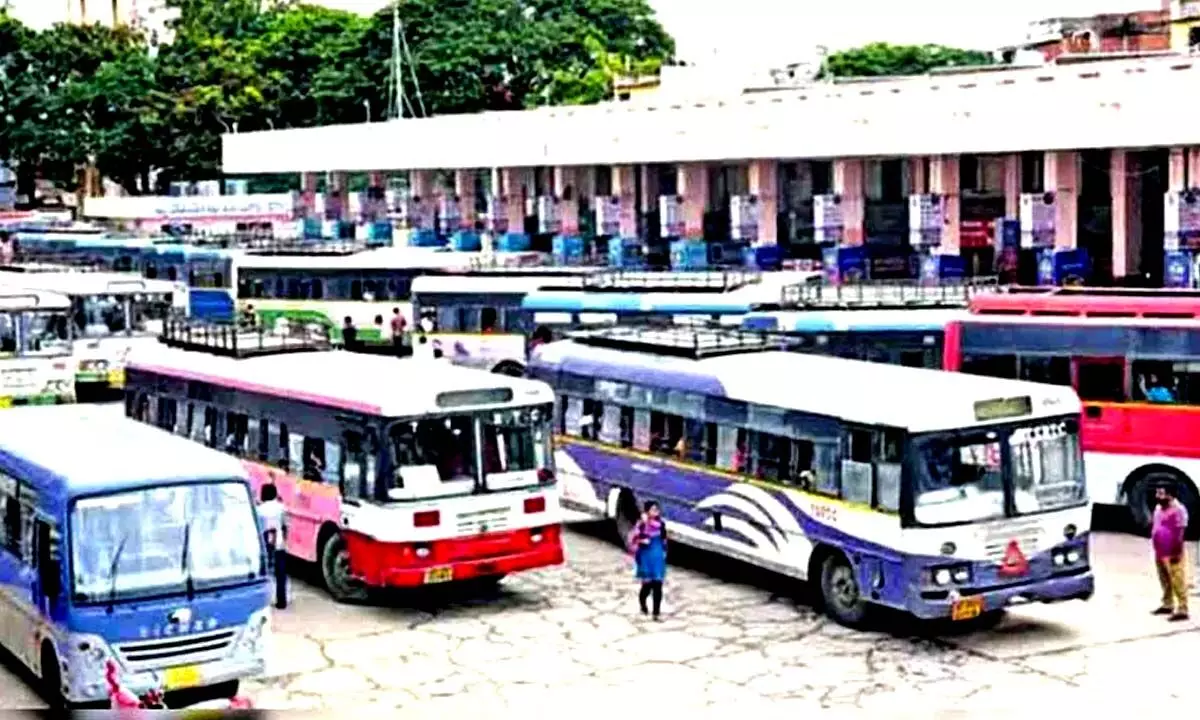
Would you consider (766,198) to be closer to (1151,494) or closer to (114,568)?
(1151,494)

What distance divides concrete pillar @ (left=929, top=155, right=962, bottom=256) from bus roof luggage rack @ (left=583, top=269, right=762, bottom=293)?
4770 millimetres

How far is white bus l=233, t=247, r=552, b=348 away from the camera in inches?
1548

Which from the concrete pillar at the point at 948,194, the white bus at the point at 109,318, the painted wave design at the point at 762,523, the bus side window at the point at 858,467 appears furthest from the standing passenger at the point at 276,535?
the concrete pillar at the point at 948,194

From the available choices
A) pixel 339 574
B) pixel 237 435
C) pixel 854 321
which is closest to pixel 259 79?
pixel 854 321

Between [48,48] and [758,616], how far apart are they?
75.0 metres

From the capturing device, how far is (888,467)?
16.0 meters

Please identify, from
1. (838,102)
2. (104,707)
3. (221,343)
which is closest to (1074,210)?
(838,102)

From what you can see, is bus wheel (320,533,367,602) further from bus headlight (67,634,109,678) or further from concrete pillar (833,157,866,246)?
concrete pillar (833,157,866,246)

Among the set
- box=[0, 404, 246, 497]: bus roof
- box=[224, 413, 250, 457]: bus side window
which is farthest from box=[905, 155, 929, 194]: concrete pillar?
box=[0, 404, 246, 497]: bus roof

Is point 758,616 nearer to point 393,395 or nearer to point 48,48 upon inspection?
point 393,395

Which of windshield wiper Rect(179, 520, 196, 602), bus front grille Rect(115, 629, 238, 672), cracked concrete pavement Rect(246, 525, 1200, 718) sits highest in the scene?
windshield wiper Rect(179, 520, 196, 602)

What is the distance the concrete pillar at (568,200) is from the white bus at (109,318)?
19403mm

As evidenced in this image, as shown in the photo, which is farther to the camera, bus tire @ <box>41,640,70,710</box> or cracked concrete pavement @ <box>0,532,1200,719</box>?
cracked concrete pavement @ <box>0,532,1200,719</box>

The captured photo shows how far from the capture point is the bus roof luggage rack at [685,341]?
19.9 meters
